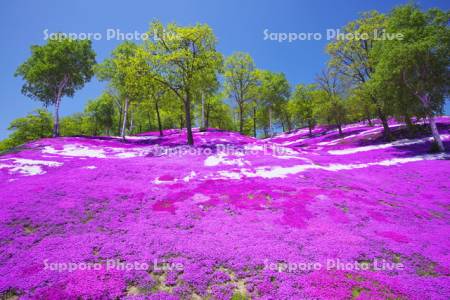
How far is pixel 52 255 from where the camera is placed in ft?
30.6

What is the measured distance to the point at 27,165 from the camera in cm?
2183

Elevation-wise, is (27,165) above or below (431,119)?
below

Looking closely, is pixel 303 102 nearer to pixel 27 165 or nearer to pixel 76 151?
pixel 76 151

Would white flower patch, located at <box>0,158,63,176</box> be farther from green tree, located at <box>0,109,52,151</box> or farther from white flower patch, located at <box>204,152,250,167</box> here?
green tree, located at <box>0,109,52,151</box>

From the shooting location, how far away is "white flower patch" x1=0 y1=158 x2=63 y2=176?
20177 mm

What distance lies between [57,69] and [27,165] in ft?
88.5

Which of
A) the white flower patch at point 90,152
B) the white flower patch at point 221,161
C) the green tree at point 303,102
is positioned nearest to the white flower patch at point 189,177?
the white flower patch at point 221,161

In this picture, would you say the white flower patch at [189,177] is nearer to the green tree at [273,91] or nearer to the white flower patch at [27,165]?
the white flower patch at [27,165]

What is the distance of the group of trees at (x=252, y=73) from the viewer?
2798cm

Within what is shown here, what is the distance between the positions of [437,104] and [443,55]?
565 centimetres

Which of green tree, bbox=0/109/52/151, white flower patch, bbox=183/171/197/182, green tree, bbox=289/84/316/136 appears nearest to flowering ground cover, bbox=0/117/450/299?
white flower patch, bbox=183/171/197/182

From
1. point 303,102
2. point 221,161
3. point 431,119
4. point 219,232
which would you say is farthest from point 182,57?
point 303,102

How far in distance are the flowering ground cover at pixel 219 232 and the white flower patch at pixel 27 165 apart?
0.15m

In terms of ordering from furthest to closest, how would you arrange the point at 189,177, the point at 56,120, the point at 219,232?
the point at 56,120 < the point at 189,177 < the point at 219,232
